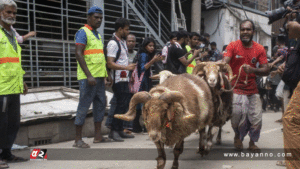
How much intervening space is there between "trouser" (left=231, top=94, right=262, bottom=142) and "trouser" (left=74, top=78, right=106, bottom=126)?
2480mm

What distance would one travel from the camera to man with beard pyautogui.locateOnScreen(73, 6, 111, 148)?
18.7ft

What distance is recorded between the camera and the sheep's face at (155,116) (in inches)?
142

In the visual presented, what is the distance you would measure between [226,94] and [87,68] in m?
2.50

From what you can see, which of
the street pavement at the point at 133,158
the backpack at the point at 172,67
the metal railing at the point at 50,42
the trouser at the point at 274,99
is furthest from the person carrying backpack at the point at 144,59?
the trouser at the point at 274,99

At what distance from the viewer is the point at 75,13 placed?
9.95 meters

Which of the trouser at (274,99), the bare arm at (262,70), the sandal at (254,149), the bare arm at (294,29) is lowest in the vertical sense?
the sandal at (254,149)

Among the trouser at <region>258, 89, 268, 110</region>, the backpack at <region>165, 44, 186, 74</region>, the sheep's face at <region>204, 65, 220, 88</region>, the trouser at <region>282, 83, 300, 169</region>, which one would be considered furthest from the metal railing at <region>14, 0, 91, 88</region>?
the trouser at <region>282, 83, 300, 169</region>

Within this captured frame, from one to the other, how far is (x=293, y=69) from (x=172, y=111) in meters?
1.67

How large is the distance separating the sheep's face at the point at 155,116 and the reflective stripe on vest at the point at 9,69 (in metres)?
2.21

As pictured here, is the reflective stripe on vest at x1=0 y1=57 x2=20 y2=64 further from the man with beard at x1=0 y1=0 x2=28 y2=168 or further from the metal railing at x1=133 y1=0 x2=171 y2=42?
the metal railing at x1=133 y1=0 x2=171 y2=42

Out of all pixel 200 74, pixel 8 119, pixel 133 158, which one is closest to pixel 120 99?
pixel 133 158

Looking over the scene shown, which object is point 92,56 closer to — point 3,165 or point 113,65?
point 113,65

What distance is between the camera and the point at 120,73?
21.8 feet

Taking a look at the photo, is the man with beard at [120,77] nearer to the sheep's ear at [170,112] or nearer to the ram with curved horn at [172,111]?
the ram with curved horn at [172,111]
